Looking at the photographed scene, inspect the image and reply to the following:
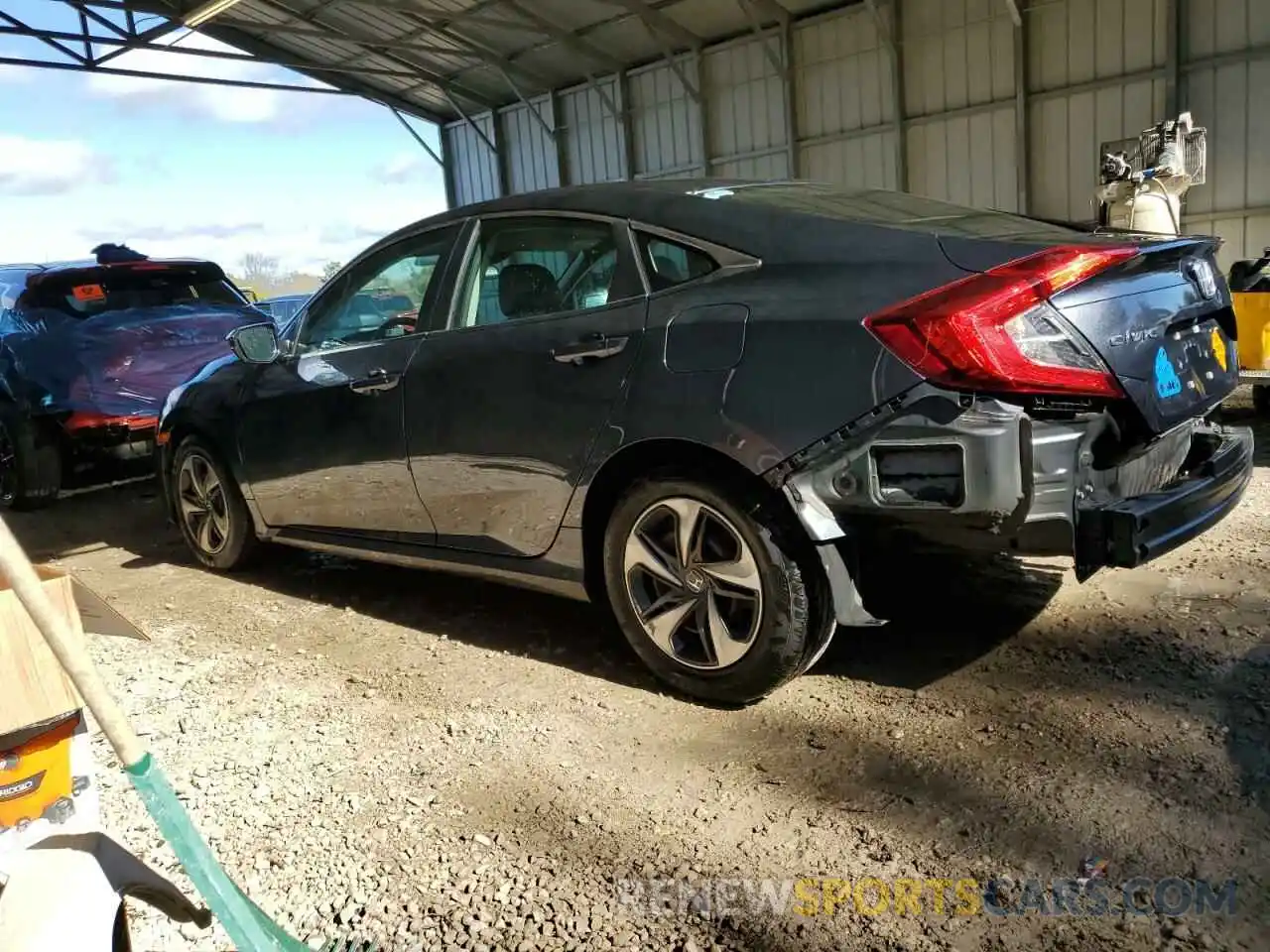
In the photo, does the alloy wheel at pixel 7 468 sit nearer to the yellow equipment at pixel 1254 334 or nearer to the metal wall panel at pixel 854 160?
the yellow equipment at pixel 1254 334

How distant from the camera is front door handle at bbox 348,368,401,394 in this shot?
3.83 m

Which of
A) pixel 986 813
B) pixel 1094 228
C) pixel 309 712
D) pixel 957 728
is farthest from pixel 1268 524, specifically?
pixel 309 712

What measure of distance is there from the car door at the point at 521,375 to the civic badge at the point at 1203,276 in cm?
160

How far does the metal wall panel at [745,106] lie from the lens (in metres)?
15.1

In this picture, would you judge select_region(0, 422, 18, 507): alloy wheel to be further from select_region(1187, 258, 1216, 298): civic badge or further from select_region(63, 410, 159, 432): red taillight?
select_region(1187, 258, 1216, 298): civic badge

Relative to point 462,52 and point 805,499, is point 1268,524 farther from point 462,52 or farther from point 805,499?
point 462,52

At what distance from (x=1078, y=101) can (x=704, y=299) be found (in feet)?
36.7

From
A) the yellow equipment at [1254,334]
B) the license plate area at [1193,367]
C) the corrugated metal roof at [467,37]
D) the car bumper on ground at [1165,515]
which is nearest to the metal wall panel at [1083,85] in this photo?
the corrugated metal roof at [467,37]

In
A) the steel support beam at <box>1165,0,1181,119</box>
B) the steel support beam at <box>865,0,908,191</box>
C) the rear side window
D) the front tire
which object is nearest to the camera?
the front tire

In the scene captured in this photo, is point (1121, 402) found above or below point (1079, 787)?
above

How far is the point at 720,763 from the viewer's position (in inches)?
111

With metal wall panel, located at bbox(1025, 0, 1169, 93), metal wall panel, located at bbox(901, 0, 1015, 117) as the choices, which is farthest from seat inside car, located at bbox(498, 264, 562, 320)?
metal wall panel, located at bbox(901, 0, 1015, 117)

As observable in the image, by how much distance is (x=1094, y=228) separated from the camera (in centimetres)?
326

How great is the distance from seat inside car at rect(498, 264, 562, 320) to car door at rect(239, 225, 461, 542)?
290 mm
